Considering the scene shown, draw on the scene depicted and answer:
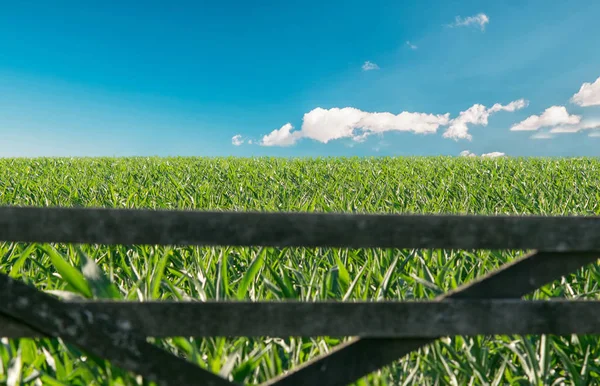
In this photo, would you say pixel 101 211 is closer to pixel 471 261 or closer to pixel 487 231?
pixel 487 231

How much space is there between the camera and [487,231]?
167 cm

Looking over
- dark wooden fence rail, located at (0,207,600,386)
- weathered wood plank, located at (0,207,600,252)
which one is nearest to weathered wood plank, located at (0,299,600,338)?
dark wooden fence rail, located at (0,207,600,386)

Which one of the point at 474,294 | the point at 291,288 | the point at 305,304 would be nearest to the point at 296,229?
the point at 305,304

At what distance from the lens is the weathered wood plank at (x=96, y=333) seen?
1581 millimetres

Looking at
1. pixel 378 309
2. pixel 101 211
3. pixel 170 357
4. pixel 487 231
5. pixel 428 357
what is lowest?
pixel 428 357

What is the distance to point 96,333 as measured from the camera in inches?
63.4

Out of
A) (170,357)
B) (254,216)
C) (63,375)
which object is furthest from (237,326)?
(63,375)

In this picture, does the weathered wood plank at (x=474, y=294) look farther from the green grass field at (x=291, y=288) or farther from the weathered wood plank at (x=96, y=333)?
the weathered wood plank at (x=96, y=333)

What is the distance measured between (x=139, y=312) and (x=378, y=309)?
780 millimetres

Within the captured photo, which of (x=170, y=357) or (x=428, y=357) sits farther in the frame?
(x=428, y=357)

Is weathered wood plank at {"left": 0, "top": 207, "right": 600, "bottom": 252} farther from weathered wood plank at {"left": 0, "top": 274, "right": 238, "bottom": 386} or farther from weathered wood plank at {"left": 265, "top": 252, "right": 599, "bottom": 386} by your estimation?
weathered wood plank at {"left": 0, "top": 274, "right": 238, "bottom": 386}

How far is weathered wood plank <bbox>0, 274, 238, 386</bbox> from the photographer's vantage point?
Answer: 5.19 feet

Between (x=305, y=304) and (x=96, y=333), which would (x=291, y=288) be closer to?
(x=305, y=304)

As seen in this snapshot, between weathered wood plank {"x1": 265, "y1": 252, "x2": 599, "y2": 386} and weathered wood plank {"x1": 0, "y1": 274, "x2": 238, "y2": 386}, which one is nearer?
weathered wood plank {"x1": 0, "y1": 274, "x2": 238, "y2": 386}
